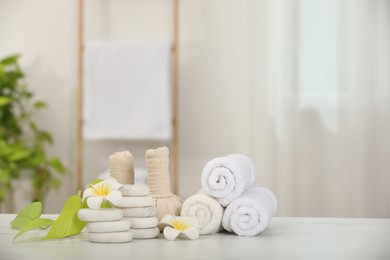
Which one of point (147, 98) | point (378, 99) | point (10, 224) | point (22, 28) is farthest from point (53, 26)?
point (10, 224)

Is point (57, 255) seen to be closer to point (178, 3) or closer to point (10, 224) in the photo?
point (10, 224)

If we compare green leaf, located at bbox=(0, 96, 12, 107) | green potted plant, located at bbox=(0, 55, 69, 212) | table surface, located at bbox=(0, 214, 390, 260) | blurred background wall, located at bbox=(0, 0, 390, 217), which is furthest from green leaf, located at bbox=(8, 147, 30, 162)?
table surface, located at bbox=(0, 214, 390, 260)

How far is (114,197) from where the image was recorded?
0.91 m

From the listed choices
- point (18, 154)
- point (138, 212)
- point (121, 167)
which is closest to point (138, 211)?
point (138, 212)

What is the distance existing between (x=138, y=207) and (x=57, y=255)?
178 millimetres

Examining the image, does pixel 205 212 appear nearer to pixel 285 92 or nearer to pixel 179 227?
pixel 179 227

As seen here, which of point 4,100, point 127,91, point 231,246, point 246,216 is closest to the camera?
point 231,246

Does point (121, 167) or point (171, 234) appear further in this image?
point (121, 167)

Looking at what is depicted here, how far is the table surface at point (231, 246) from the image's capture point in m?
0.80

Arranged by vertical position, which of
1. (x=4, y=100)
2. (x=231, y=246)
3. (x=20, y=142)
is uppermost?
(x=4, y=100)

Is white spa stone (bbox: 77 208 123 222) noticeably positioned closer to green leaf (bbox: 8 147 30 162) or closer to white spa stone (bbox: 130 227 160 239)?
white spa stone (bbox: 130 227 160 239)

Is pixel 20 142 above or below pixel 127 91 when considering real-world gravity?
below

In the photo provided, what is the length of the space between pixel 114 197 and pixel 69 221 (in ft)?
0.32

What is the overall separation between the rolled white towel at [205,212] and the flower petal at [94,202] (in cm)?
16
